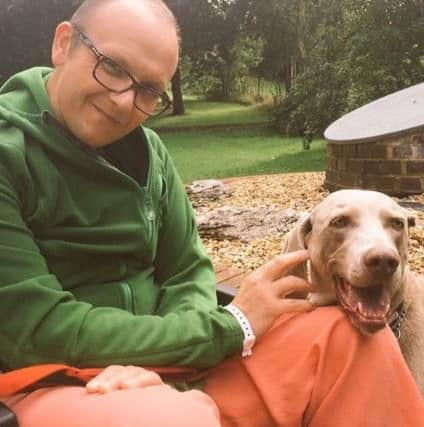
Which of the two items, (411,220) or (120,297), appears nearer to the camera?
(120,297)

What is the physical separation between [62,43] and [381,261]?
107cm

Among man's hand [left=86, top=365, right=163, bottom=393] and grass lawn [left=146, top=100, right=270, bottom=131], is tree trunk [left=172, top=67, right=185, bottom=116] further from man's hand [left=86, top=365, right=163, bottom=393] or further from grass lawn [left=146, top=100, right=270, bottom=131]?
man's hand [left=86, top=365, right=163, bottom=393]

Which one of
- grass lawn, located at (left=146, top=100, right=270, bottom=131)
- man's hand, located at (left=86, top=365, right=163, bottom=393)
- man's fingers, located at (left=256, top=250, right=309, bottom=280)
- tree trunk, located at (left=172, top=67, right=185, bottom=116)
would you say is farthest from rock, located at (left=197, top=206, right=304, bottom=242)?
tree trunk, located at (left=172, top=67, right=185, bottom=116)

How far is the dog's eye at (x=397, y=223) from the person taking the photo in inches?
81.3

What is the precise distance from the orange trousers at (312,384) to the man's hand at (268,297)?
0.05 metres

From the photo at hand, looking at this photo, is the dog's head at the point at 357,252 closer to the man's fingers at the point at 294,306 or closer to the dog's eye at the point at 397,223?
the dog's eye at the point at 397,223

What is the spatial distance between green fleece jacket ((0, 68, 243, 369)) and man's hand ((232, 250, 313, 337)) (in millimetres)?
64

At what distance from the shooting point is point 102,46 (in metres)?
1.73

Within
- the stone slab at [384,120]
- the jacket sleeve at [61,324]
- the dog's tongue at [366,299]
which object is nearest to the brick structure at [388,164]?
the stone slab at [384,120]

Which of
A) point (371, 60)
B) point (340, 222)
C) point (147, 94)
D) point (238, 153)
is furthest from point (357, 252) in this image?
point (238, 153)

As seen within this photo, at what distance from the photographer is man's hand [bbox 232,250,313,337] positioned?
1.73m

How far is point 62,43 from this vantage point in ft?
6.00

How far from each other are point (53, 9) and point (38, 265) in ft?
80.5

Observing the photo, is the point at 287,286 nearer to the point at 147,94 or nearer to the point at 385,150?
the point at 147,94
